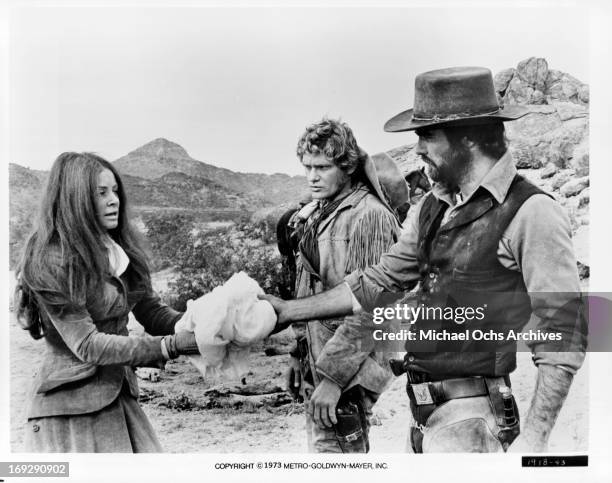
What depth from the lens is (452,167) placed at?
5.09m

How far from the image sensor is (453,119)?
196 inches

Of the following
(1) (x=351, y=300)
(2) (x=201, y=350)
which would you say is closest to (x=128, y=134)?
(2) (x=201, y=350)

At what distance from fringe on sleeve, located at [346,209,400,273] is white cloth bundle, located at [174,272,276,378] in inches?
25.4

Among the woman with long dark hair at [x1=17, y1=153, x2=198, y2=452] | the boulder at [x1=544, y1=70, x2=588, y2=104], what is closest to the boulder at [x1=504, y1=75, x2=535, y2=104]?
the boulder at [x1=544, y1=70, x2=588, y2=104]

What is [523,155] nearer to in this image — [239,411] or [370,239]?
[370,239]

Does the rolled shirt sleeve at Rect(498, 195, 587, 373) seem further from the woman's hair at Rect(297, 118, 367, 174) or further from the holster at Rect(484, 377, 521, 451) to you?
the woman's hair at Rect(297, 118, 367, 174)

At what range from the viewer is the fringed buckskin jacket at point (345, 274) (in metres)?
5.17

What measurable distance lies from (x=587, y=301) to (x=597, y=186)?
2.53 feet

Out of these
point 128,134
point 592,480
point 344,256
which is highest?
point 128,134

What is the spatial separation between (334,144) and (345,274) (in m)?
0.86

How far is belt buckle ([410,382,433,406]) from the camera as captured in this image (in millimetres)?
5090

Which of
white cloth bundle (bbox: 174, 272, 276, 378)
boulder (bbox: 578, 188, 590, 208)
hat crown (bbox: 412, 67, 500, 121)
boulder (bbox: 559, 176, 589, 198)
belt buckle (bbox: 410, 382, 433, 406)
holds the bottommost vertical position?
belt buckle (bbox: 410, 382, 433, 406)

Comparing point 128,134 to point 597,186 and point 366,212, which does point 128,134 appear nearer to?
point 366,212

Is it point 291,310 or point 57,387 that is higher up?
point 291,310
